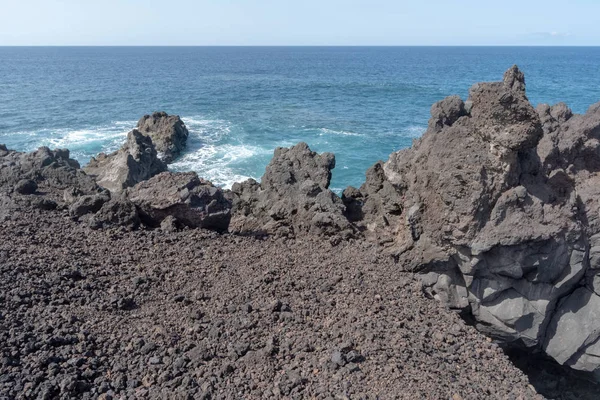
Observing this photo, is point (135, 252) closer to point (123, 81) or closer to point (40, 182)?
point (40, 182)

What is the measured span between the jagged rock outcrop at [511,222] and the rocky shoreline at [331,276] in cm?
5

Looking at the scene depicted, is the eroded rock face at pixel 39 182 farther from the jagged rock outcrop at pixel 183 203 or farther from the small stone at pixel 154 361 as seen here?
the small stone at pixel 154 361

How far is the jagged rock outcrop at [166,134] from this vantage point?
36944 millimetres

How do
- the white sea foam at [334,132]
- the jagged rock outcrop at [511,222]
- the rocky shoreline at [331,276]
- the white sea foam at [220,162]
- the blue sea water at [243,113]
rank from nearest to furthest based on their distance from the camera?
the rocky shoreline at [331,276], the jagged rock outcrop at [511,222], the white sea foam at [220,162], the blue sea water at [243,113], the white sea foam at [334,132]

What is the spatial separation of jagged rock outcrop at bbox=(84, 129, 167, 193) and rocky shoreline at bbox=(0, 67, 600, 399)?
741 cm

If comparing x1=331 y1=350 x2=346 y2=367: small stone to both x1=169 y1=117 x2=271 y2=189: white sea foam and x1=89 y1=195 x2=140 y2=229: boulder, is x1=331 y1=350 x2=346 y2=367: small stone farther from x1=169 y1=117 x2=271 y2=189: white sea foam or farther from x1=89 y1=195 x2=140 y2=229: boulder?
x1=169 y1=117 x2=271 y2=189: white sea foam

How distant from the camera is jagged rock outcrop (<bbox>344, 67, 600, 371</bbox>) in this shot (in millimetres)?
11523

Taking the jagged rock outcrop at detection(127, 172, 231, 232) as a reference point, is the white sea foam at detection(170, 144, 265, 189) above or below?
below

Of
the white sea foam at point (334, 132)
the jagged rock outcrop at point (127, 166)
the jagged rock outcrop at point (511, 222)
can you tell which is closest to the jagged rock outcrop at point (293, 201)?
the jagged rock outcrop at point (511, 222)

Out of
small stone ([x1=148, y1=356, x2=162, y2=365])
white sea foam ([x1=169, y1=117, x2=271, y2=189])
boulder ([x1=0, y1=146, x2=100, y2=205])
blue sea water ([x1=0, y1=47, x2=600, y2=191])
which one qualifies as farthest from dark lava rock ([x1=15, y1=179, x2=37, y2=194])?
blue sea water ([x1=0, y1=47, x2=600, y2=191])

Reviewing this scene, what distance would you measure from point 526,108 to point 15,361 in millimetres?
11786

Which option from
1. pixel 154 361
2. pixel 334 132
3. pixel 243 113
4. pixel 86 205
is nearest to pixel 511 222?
pixel 154 361

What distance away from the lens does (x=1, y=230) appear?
13.0 meters

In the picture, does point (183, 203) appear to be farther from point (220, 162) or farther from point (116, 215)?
point (220, 162)
